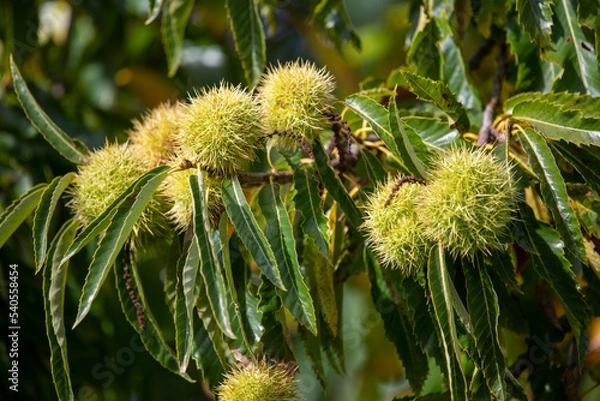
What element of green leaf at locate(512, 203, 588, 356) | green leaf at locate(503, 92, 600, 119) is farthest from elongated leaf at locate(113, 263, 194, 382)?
green leaf at locate(503, 92, 600, 119)

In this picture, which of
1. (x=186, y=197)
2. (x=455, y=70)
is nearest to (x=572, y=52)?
(x=455, y=70)

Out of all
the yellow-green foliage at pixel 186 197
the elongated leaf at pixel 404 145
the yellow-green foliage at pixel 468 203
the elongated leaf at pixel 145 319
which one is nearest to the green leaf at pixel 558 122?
the yellow-green foliage at pixel 468 203

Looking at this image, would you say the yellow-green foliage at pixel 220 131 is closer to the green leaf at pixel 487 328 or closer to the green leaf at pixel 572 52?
the green leaf at pixel 487 328

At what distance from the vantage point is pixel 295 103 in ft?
5.14

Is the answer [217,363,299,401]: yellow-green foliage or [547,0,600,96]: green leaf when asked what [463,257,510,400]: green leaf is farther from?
[547,0,600,96]: green leaf

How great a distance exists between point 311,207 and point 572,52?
0.71 meters

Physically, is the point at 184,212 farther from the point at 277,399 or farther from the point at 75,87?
the point at 75,87

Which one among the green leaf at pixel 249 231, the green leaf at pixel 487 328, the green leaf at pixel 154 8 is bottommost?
the green leaf at pixel 487 328

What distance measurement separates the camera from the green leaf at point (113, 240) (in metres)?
1.44

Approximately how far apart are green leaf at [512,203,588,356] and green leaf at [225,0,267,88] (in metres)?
0.78

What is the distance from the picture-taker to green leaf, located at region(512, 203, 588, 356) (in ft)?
4.78

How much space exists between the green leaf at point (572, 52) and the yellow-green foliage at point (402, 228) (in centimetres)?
56

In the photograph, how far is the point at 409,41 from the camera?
2.14 metres

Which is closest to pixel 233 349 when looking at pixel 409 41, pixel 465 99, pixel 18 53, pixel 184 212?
pixel 184 212
